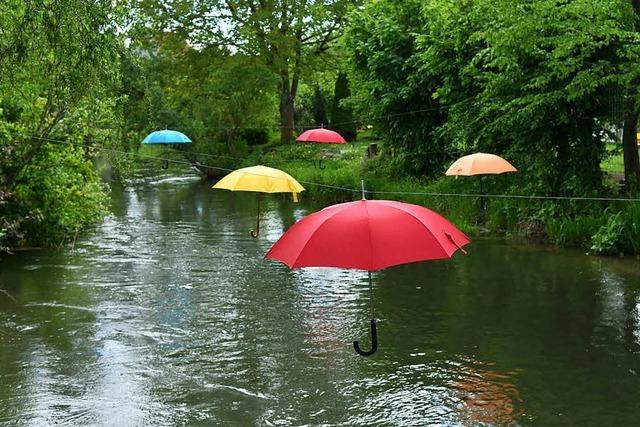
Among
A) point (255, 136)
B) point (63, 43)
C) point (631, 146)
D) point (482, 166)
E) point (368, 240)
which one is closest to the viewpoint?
point (368, 240)

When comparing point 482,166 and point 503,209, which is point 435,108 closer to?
point 503,209

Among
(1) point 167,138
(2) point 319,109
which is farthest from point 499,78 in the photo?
(2) point 319,109

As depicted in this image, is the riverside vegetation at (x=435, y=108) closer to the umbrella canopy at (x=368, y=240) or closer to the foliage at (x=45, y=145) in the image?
the foliage at (x=45, y=145)

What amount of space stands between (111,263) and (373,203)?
33.6ft

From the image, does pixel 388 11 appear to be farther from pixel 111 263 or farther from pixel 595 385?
pixel 595 385

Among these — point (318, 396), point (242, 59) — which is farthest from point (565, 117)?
point (242, 59)

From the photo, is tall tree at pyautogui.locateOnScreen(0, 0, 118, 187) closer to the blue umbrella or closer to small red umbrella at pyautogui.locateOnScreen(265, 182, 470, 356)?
small red umbrella at pyautogui.locateOnScreen(265, 182, 470, 356)

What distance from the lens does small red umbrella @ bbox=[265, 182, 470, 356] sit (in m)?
5.77

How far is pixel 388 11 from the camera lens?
2233 cm

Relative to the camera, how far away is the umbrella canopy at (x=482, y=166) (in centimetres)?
1595

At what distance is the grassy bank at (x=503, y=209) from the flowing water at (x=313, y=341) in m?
0.63

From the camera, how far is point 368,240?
19.2ft

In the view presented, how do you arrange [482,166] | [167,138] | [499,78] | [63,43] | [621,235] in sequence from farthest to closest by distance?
[167,138] < [482,166] < [499,78] < [621,235] < [63,43]

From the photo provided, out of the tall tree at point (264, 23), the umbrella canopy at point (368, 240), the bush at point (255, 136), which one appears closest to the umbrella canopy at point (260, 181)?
the umbrella canopy at point (368, 240)
